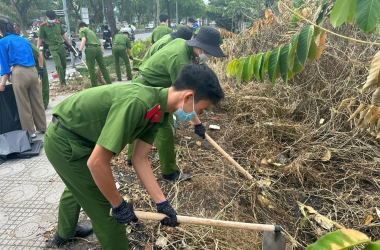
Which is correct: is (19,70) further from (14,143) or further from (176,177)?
(176,177)

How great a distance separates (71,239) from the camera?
95.5 inches

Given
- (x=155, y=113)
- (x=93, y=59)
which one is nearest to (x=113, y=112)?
(x=155, y=113)

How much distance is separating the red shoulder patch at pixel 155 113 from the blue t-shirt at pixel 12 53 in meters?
3.47

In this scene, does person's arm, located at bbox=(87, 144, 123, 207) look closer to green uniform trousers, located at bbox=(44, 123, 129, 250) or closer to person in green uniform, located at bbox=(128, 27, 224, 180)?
green uniform trousers, located at bbox=(44, 123, 129, 250)

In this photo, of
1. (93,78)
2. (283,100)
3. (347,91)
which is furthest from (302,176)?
(93,78)

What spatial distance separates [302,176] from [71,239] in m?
2.49

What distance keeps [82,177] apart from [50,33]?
6168mm

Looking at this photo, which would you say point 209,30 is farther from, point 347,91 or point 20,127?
point 20,127

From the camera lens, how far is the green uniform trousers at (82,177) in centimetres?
175

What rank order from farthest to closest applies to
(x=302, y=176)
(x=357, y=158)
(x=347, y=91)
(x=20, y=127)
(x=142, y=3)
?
(x=142, y=3), (x=20, y=127), (x=347, y=91), (x=357, y=158), (x=302, y=176)

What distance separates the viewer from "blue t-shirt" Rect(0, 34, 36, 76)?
405 centimetres

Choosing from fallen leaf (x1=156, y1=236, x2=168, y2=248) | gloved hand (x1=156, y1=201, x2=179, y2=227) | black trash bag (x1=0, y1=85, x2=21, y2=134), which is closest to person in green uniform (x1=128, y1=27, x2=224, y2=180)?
fallen leaf (x1=156, y1=236, x2=168, y2=248)

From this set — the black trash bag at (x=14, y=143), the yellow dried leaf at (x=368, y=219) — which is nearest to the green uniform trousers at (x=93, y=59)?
the black trash bag at (x=14, y=143)

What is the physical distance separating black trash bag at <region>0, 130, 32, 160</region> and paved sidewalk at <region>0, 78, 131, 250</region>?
0.14 meters
